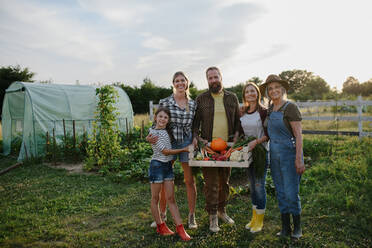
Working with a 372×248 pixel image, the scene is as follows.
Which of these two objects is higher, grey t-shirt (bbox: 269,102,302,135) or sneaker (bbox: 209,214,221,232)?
grey t-shirt (bbox: 269,102,302,135)

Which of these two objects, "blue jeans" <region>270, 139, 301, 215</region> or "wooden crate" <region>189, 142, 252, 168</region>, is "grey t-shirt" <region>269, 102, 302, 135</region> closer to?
"blue jeans" <region>270, 139, 301, 215</region>

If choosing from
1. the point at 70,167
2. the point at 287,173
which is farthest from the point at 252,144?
the point at 70,167

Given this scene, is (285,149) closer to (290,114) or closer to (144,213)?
(290,114)

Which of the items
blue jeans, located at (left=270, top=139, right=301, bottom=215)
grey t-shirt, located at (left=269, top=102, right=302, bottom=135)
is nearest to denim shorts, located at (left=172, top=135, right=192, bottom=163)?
blue jeans, located at (left=270, top=139, right=301, bottom=215)

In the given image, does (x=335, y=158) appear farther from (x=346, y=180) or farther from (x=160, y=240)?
(x=160, y=240)

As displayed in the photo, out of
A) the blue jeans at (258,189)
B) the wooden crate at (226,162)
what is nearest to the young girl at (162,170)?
the wooden crate at (226,162)

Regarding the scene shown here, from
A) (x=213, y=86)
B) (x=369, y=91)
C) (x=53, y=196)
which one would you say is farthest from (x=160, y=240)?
(x=369, y=91)

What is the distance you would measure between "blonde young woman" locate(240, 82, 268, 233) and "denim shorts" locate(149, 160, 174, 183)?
1040 mm

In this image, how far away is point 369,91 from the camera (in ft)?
134

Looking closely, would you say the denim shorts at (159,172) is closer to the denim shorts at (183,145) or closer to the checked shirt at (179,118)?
the denim shorts at (183,145)

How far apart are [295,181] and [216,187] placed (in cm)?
97

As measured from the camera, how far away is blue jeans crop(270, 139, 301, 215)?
9.98 feet

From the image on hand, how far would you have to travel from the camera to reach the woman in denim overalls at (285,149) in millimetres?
2982

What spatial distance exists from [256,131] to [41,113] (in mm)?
8516
